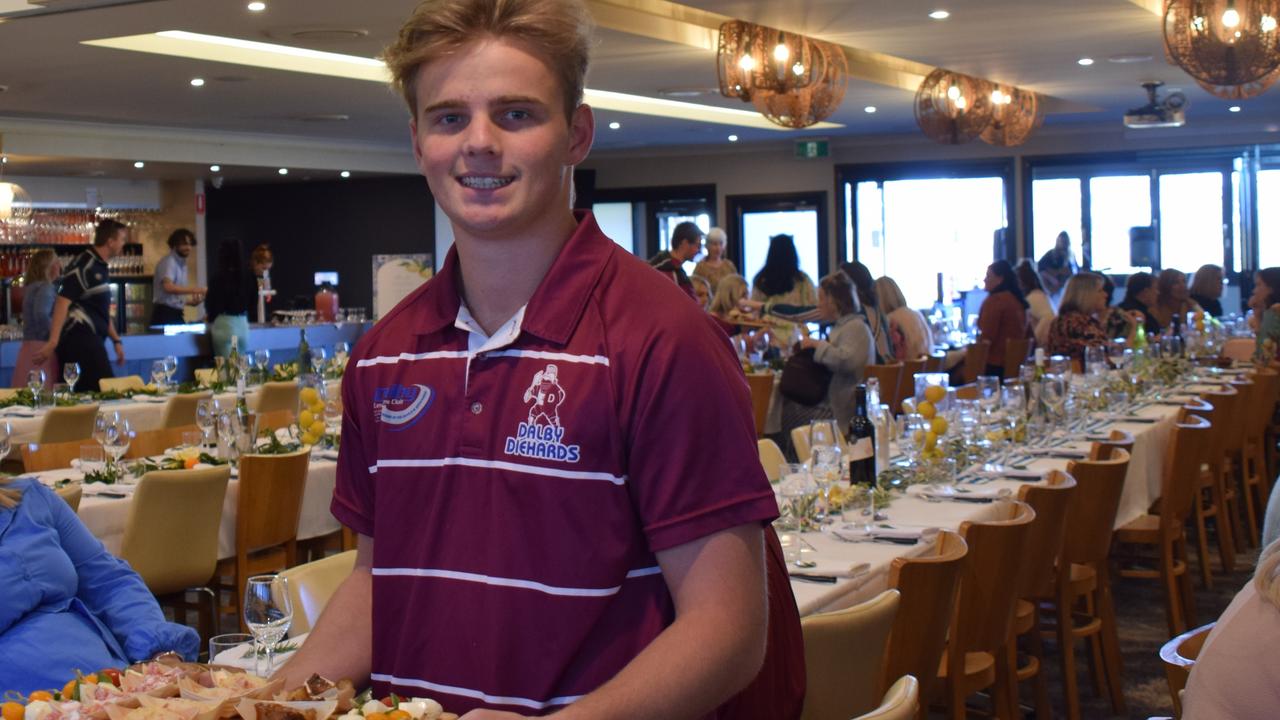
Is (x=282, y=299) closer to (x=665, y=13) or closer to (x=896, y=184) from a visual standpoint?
(x=896, y=184)

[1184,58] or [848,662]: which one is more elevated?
[1184,58]

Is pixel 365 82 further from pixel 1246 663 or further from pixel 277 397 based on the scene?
pixel 1246 663

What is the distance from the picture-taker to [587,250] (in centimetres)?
173

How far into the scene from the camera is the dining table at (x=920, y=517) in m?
3.86

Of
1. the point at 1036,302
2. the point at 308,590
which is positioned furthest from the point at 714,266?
the point at 308,590

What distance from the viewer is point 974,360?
39.3ft

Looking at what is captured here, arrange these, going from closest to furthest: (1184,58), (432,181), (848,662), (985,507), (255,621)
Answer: (432,181) < (255,621) < (848,662) < (985,507) < (1184,58)

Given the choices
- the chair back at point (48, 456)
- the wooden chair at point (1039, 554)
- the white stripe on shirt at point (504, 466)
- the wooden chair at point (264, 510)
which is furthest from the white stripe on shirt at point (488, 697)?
the chair back at point (48, 456)

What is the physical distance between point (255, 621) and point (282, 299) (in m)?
18.3

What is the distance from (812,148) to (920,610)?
16139 millimetres

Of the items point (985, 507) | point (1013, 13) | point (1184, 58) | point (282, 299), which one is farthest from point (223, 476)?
point (282, 299)

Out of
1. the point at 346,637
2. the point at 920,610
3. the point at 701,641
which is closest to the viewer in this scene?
the point at 701,641

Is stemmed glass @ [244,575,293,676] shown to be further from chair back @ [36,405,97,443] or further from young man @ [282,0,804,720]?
chair back @ [36,405,97,443]

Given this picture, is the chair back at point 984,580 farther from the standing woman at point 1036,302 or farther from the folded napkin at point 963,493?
the standing woman at point 1036,302
